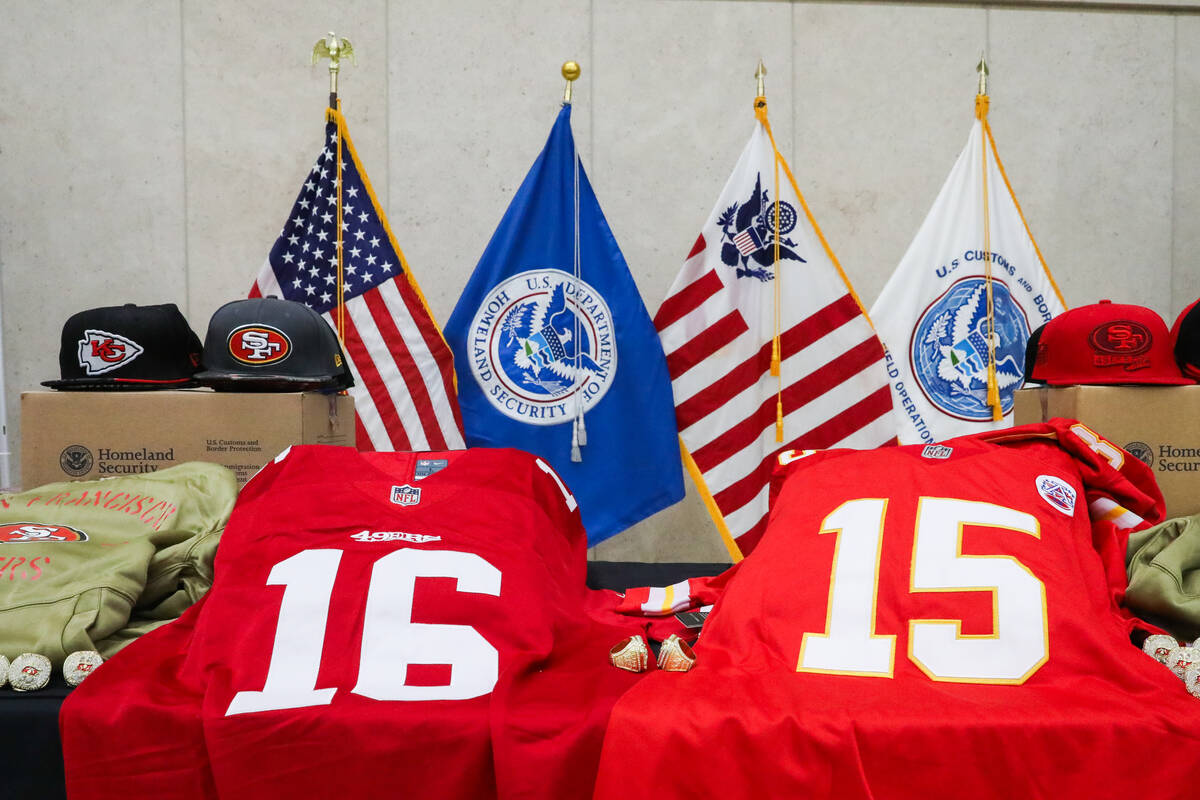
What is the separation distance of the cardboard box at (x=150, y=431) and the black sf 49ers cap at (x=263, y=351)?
0.14 feet

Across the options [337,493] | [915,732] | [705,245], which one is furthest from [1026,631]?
[705,245]

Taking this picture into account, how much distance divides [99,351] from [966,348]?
2260mm

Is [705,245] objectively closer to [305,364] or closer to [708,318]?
[708,318]

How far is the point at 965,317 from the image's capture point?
242cm

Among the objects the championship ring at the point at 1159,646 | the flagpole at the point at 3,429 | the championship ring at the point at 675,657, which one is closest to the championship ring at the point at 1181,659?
the championship ring at the point at 1159,646

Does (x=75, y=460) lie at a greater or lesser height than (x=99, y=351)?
lesser

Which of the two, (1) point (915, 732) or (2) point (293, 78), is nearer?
(1) point (915, 732)

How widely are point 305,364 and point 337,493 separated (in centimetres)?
54

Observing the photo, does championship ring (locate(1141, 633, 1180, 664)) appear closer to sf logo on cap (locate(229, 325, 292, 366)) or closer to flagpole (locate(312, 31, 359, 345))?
sf logo on cap (locate(229, 325, 292, 366))

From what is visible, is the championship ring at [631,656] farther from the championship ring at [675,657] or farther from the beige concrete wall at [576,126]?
the beige concrete wall at [576,126]

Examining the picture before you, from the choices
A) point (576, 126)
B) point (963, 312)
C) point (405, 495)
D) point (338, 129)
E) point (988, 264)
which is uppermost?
point (576, 126)

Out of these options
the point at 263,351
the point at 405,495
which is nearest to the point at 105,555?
the point at 405,495

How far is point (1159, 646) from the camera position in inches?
42.1

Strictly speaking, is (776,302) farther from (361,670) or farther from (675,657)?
(361,670)
